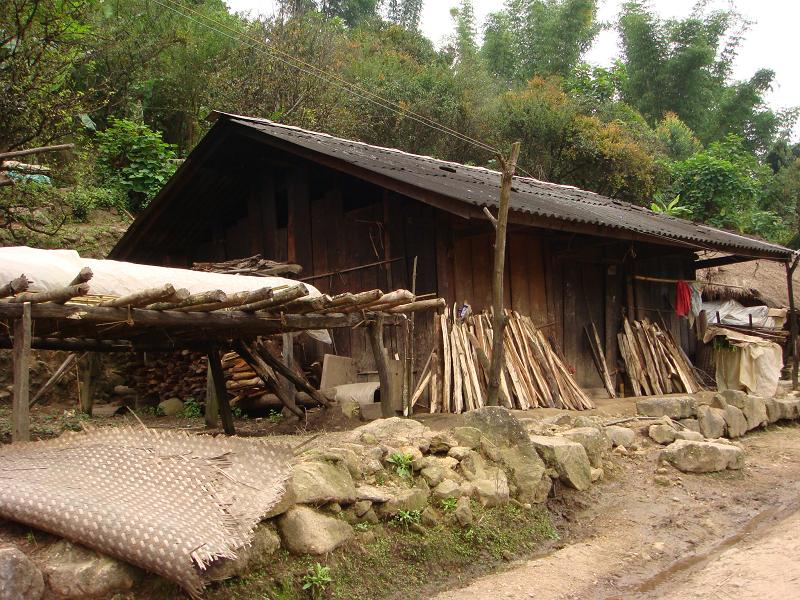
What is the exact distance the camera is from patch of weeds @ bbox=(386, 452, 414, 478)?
5.35 meters

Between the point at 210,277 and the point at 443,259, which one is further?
the point at 443,259

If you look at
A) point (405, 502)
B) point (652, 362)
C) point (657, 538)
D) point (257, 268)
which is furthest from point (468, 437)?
point (652, 362)

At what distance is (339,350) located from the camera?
10766 mm

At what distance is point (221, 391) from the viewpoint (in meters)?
7.94

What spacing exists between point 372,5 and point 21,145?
102 feet

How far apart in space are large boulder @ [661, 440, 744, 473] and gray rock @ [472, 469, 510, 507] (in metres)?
2.44

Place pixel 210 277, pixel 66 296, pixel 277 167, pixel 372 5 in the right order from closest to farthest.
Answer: pixel 66 296
pixel 210 277
pixel 277 167
pixel 372 5

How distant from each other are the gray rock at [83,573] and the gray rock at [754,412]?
331 inches

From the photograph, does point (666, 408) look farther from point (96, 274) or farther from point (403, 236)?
point (96, 274)

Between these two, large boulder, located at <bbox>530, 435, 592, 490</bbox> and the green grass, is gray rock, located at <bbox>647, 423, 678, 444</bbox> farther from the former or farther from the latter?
the green grass

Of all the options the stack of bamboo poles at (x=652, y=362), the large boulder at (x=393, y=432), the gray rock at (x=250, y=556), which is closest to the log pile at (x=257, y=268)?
the large boulder at (x=393, y=432)

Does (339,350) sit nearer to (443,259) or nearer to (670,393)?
(443,259)

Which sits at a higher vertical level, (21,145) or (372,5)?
(372,5)

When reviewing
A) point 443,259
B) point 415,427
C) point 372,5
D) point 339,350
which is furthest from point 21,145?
point 372,5
